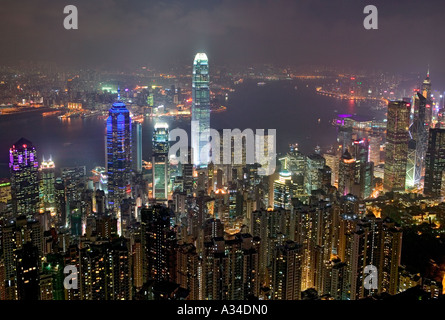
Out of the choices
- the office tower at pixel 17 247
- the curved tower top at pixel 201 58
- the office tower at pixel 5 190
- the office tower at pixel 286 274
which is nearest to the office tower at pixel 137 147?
the curved tower top at pixel 201 58

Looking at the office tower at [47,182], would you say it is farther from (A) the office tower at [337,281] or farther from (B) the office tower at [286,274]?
(A) the office tower at [337,281]

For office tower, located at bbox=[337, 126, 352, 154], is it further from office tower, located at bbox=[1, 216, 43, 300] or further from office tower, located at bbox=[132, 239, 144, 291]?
office tower, located at bbox=[1, 216, 43, 300]

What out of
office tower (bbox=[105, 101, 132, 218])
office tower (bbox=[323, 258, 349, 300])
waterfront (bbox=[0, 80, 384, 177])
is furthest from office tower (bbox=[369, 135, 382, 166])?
office tower (bbox=[323, 258, 349, 300])

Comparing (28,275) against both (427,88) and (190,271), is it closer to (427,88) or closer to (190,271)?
(190,271)

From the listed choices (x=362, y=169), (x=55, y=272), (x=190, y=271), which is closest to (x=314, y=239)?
(x=190, y=271)

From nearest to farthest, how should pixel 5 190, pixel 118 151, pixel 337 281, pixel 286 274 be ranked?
1. pixel 286 274
2. pixel 337 281
3. pixel 5 190
4. pixel 118 151

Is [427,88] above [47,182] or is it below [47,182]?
above
